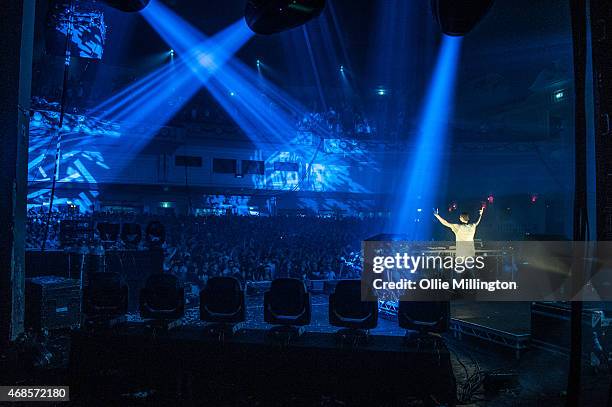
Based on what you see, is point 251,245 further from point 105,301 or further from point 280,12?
point 280,12

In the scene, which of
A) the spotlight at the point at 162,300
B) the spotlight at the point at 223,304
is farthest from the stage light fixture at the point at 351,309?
the spotlight at the point at 162,300

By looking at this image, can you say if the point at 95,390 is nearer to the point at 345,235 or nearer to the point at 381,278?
the point at 381,278

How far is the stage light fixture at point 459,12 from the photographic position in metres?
3.63

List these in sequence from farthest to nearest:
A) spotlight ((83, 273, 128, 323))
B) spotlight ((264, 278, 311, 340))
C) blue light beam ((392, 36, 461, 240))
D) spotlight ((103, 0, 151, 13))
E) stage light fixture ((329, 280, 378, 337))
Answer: blue light beam ((392, 36, 461, 240)) < spotlight ((83, 273, 128, 323)) < spotlight ((264, 278, 311, 340)) < stage light fixture ((329, 280, 378, 337)) < spotlight ((103, 0, 151, 13))

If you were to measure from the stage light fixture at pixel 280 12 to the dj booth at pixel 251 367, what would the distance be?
11.4ft

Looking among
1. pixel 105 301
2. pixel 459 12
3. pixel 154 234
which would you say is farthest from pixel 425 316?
pixel 154 234

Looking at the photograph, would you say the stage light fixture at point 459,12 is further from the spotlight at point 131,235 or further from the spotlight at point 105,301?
the spotlight at point 131,235

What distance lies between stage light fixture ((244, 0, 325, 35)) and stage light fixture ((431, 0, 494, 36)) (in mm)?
1140

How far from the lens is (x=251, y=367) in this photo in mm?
4707

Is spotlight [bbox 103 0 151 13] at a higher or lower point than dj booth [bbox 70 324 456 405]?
higher

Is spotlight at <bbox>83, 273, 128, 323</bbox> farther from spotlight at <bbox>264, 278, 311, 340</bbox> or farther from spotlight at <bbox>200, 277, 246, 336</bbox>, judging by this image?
spotlight at <bbox>264, 278, 311, 340</bbox>

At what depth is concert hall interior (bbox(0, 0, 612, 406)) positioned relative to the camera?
14.8ft

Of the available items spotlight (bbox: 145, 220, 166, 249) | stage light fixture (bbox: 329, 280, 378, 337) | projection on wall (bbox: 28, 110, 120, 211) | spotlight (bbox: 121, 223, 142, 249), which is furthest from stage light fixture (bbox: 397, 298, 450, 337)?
projection on wall (bbox: 28, 110, 120, 211)

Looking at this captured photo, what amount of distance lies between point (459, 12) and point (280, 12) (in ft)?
5.55
